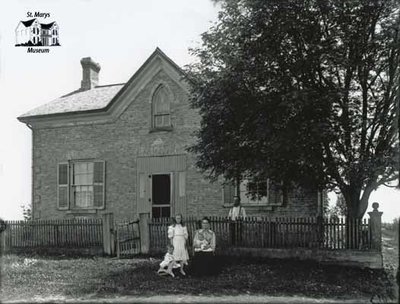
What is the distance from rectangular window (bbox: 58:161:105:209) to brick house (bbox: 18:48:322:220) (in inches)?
1.6

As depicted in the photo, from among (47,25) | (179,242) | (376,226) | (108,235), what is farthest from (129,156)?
(376,226)

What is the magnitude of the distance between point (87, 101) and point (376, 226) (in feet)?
44.2

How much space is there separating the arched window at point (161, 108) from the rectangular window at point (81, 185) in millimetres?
2885

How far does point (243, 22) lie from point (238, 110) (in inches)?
85.3

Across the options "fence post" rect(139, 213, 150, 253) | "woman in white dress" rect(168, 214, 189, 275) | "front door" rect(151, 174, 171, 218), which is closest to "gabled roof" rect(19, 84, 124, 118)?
"front door" rect(151, 174, 171, 218)

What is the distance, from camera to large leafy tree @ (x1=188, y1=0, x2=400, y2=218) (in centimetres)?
1184

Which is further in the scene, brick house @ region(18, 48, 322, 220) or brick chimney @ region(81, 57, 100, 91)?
brick chimney @ region(81, 57, 100, 91)

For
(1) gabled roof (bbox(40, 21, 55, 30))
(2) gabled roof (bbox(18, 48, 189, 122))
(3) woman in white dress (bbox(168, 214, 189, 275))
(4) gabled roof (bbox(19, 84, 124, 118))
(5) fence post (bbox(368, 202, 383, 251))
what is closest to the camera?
(1) gabled roof (bbox(40, 21, 55, 30))

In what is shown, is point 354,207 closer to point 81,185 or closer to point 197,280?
point 197,280

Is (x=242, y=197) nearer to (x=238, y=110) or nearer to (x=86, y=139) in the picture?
(x=238, y=110)

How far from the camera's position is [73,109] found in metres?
20.6

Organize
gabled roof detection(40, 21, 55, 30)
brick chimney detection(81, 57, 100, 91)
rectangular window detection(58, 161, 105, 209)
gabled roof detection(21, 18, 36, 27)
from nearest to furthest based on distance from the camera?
gabled roof detection(21, 18, 36, 27), gabled roof detection(40, 21, 55, 30), rectangular window detection(58, 161, 105, 209), brick chimney detection(81, 57, 100, 91)

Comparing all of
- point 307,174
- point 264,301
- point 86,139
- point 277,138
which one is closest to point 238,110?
point 277,138

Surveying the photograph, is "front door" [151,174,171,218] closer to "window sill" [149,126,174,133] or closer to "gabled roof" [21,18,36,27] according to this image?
"window sill" [149,126,174,133]
